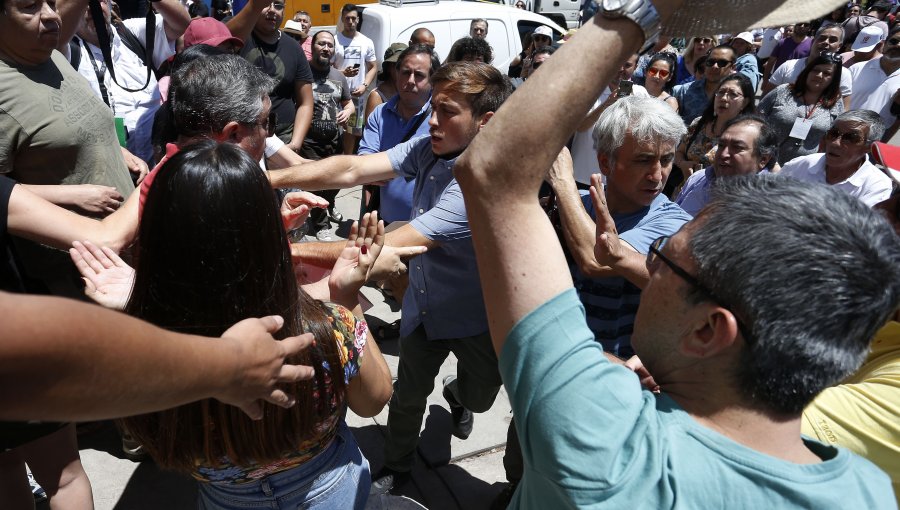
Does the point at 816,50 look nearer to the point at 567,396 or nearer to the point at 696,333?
the point at 696,333

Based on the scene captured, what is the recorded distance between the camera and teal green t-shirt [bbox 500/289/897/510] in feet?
2.81

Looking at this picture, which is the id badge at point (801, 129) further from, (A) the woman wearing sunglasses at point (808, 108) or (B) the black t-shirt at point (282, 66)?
(B) the black t-shirt at point (282, 66)

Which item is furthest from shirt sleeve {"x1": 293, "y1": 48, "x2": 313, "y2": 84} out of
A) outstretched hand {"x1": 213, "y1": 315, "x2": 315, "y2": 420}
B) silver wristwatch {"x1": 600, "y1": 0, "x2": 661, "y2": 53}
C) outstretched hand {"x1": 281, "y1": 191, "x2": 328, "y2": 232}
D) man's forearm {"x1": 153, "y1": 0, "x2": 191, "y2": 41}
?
silver wristwatch {"x1": 600, "y1": 0, "x2": 661, "y2": 53}

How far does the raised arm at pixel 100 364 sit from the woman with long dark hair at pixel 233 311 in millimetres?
356

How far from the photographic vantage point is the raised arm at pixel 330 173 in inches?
103

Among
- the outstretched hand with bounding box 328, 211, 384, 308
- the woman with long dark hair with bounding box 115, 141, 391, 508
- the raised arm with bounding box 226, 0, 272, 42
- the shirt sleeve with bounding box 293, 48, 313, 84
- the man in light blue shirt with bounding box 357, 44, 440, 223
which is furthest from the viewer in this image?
the shirt sleeve with bounding box 293, 48, 313, 84

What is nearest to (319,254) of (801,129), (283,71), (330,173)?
(330,173)

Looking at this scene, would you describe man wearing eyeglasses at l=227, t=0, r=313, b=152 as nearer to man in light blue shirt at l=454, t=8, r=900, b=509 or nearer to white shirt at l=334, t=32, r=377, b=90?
white shirt at l=334, t=32, r=377, b=90

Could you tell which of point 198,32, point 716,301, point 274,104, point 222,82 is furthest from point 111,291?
point 274,104

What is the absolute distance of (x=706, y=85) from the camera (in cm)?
650

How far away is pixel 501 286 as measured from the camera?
909 millimetres

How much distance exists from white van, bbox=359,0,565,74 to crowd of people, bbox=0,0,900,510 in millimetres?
6105

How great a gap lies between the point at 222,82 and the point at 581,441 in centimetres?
192

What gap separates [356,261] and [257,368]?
0.82m
